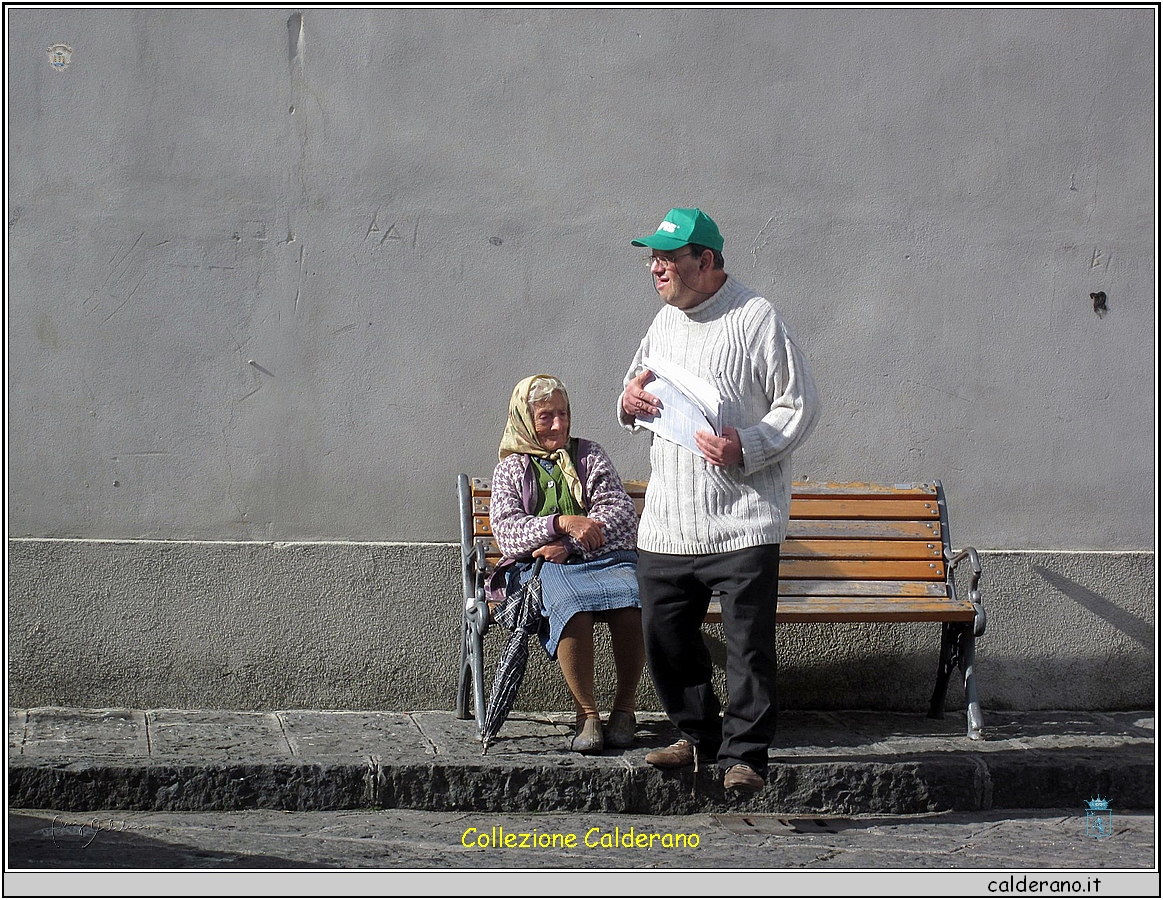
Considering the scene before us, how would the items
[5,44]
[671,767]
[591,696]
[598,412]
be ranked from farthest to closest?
[598,412]
[5,44]
[591,696]
[671,767]

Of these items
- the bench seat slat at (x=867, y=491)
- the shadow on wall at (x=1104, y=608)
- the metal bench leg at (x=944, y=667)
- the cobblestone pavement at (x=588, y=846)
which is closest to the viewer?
the cobblestone pavement at (x=588, y=846)

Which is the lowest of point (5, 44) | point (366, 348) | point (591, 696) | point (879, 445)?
point (591, 696)

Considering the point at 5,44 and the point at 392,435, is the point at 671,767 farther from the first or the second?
the point at 5,44

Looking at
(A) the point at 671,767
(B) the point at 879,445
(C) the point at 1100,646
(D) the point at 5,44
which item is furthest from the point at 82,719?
(C) the point at 1100,646

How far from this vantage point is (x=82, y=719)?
4.66 metres

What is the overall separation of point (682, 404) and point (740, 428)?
0.62 ft

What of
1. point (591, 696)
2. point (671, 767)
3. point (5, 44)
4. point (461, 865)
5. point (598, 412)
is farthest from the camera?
point (598, 412)

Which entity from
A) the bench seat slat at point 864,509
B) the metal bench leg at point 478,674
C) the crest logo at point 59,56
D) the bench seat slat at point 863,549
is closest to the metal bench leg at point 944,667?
the bench seat slat at point 863,549

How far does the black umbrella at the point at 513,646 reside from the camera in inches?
169

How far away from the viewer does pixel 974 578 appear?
4.81 meters

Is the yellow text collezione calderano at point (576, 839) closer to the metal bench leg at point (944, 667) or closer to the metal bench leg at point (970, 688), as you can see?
the metal bench leg at point (970, 688)

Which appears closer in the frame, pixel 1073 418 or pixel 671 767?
pixel 671 767

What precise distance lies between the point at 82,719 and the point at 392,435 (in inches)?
59.2

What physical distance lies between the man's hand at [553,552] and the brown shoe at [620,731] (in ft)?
1.80
